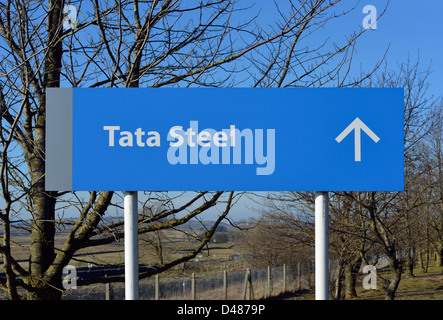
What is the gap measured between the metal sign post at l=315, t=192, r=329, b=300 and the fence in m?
13.9

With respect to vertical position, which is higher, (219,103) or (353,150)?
(219,103)

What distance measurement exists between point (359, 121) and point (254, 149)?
0.78 metres

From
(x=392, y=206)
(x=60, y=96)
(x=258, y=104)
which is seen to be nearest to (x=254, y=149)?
(x=258, y=104)

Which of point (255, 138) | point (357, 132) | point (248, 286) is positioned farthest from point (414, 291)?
point (255, 138)

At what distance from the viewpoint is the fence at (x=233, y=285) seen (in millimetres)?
16953

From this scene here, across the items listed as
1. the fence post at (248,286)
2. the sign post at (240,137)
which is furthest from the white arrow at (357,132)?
the fence post at (248,286)

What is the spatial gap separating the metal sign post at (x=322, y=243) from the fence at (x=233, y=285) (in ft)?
45.5

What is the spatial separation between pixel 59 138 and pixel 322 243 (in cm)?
209

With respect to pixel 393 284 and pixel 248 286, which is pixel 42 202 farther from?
pixel 248 286

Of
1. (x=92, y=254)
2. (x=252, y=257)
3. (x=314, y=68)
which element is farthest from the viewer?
(x=252, y=257)

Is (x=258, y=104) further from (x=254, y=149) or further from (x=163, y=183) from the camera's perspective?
(x=163, y=183)

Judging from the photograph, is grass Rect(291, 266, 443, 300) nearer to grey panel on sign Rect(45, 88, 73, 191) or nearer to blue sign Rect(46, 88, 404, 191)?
blue sign Rect(46, 88, 404, 191)

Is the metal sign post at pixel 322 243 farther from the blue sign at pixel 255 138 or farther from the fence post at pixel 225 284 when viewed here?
the fence post at pixel 225 284

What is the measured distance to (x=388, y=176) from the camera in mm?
2977
